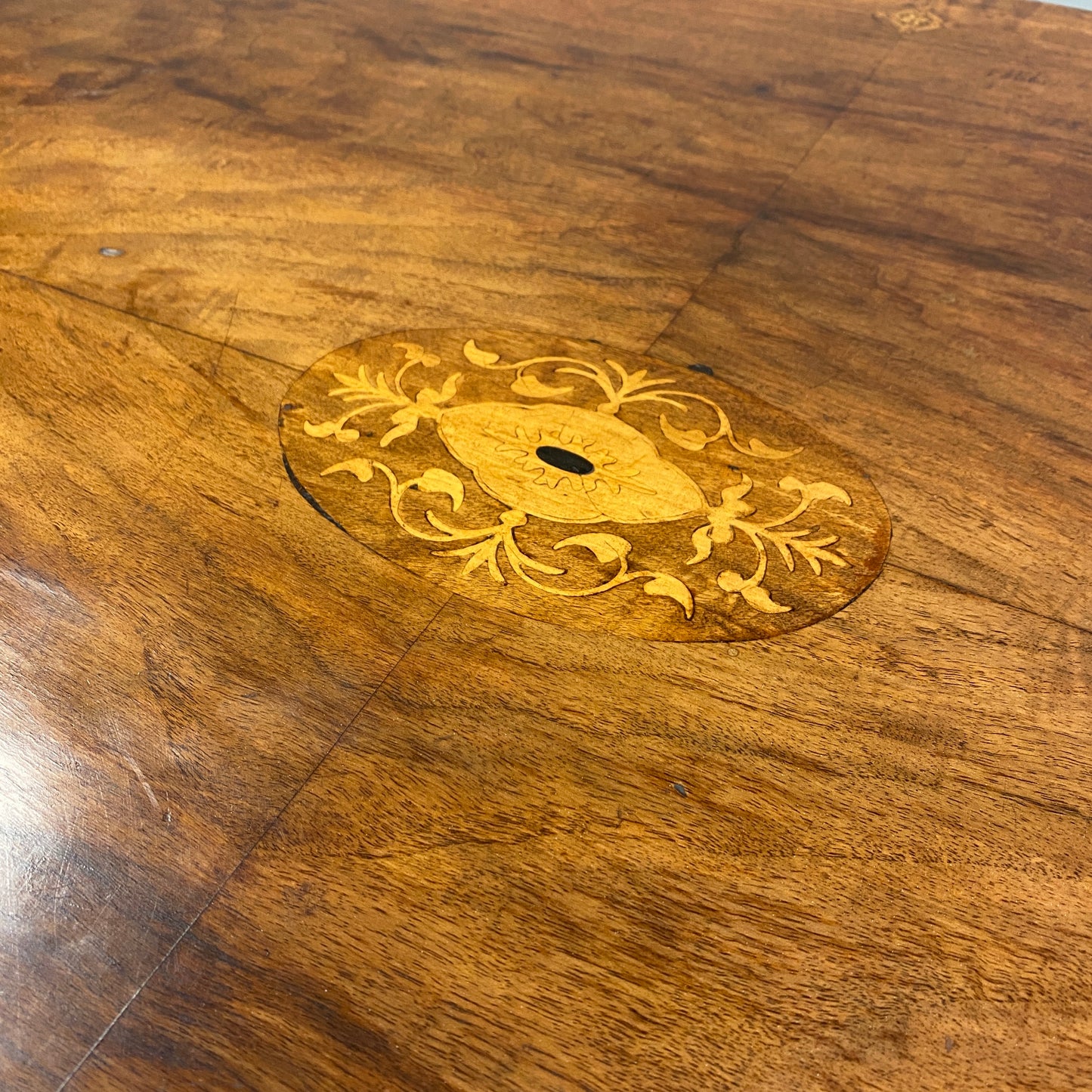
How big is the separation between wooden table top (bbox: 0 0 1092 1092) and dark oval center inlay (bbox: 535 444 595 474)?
0.04ft

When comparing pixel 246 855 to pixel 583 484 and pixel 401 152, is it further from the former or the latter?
pixel 401 152

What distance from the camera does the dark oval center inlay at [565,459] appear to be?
74 centimetres

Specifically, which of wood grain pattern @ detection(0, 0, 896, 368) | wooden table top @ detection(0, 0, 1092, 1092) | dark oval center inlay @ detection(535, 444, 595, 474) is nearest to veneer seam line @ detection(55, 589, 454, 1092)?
wooden table top @ detection(0, 0, 1092, 1092)

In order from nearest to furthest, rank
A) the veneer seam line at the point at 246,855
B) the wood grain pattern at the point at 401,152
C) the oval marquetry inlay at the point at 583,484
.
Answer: the veneer seam line at the point at 246,855 < the oval marquetry inlay at the point at 583,484 < the wood grain pattern at the point at 401,152

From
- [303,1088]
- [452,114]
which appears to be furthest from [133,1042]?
[452,114]

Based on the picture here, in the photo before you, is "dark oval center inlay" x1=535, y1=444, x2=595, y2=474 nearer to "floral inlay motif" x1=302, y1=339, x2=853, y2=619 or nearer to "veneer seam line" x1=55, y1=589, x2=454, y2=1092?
"floral inlay motif" x1=302, y1=339, x2=853, y2=619

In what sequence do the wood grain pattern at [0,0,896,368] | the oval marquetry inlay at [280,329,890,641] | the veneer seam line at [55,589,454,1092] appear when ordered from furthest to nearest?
1. the wood grain pattern at [0,0,896,368]
2. the oval marquetry inlay at [280,329,890,641]
3. the veneer seam line at [55,589,454,1092]

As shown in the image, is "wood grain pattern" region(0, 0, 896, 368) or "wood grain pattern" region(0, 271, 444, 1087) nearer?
"wood grain pattern" region(0, 271, 444, 1087)

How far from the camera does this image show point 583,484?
0.73m

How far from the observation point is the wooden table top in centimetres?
47

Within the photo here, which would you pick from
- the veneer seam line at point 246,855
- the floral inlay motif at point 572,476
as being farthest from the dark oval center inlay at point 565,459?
the veneer seam line at point 246,855

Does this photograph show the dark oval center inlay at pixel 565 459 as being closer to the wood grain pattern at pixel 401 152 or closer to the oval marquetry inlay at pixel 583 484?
the oval marquetry inlay at pixel 583 484

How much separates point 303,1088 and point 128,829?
15cm

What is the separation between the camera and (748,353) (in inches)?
34.4
